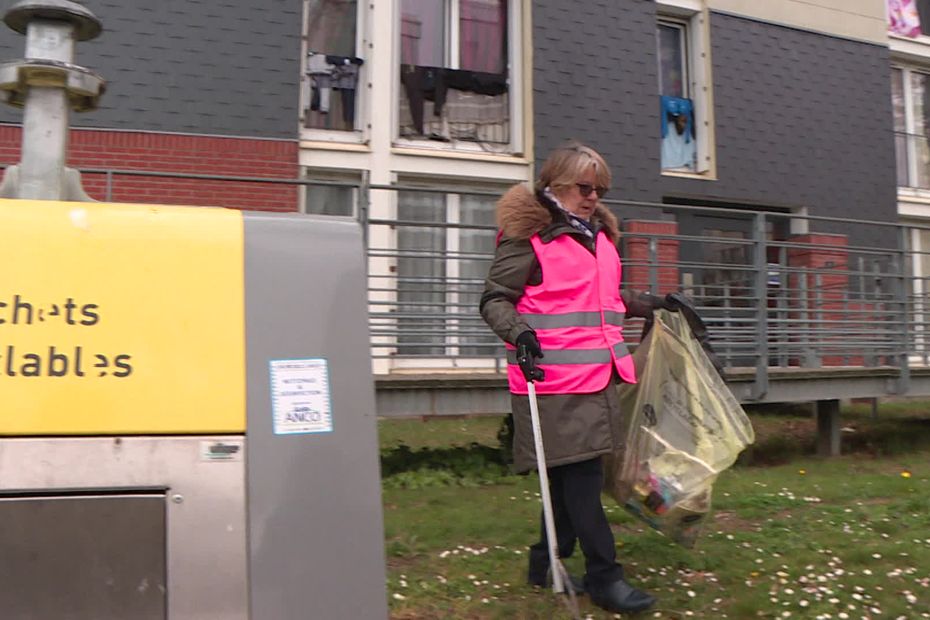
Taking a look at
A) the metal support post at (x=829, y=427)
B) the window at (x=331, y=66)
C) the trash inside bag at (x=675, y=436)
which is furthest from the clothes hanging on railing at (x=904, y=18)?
the trash inside bag at (x=675, y=436)

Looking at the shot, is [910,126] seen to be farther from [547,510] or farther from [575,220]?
[547,510]

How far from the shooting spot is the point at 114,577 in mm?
1290

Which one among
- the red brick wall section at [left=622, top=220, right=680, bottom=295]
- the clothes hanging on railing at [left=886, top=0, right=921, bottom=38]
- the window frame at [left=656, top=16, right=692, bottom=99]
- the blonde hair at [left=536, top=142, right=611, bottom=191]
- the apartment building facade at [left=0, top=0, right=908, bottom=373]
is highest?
the clothes hanging on railing at [left=886, top=0, right=921, bottom=38]

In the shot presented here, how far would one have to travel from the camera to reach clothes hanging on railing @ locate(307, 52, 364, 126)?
8914mm

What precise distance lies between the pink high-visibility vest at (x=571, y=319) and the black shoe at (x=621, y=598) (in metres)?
0.77

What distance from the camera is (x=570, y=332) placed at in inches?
123

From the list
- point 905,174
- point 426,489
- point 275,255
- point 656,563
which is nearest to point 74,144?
point 426,489

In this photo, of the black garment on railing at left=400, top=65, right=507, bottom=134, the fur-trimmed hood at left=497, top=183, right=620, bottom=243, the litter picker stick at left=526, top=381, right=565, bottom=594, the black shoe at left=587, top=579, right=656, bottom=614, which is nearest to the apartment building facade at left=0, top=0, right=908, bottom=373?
the black garment on railing at left=400, top=65, right=507, bottom=134

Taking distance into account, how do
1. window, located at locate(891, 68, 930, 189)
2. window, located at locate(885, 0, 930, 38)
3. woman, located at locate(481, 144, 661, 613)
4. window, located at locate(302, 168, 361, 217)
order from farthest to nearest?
window, located at locate(891, 68, 930, 189) < window, located at locate(885, 0, 930, 38) < window, located at locate(302, 168, 361, 217) < woman, located at locate(481, 144, 661, 613)

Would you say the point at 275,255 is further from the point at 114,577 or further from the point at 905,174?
the point at 905,174

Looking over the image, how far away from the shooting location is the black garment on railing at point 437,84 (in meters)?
9.33

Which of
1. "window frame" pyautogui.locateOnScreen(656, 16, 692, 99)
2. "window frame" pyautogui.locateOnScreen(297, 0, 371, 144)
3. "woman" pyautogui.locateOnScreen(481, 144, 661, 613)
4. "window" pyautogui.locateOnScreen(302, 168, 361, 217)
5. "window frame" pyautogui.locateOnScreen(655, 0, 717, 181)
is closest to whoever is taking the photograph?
"woman" pyautogui.locateOnScreen(481, 144, 661, 613)

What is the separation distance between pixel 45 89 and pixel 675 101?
963 centimetres

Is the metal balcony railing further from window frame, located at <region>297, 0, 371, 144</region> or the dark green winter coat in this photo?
the dark green winter coat
